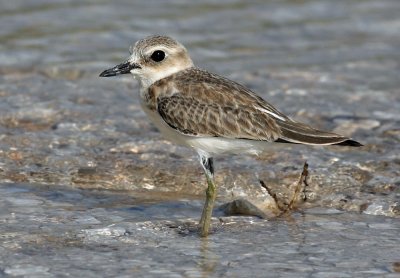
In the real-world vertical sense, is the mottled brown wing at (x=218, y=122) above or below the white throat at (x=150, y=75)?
below

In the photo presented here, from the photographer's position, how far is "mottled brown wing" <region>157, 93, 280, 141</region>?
22.7 ft

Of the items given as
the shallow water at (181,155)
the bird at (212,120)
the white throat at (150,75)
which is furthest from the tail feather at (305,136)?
the white throat at (150,75)

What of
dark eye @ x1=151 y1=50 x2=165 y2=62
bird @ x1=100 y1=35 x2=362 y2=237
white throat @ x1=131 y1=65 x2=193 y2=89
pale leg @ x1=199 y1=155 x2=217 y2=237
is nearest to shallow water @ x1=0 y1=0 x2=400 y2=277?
pale leg @ x1=199 y1=155 x2=217 y2=237

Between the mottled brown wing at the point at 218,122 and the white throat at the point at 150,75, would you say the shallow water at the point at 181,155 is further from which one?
the white throat at the point at 150,75

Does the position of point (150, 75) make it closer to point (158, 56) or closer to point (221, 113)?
point (158, 56)

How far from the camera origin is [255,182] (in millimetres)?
7844

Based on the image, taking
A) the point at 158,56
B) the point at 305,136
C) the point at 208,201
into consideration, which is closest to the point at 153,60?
the point at 158,56

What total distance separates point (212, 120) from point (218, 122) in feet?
0.15

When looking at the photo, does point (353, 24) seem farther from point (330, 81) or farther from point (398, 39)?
point (330, 81)

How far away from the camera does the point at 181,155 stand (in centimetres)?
842

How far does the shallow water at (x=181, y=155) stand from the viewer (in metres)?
6.23

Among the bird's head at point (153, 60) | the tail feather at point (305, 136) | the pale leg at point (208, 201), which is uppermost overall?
the bird's head at point (153, 60)

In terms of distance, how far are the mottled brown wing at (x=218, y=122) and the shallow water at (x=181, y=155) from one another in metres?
0.51

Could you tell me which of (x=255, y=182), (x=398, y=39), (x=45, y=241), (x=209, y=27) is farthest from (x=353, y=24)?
(x=45, y=241)
